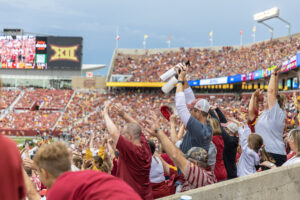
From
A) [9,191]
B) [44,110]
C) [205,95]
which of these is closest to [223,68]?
[205,95]

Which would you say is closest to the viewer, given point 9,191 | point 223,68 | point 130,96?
point 9,191

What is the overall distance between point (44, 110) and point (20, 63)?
527 inches

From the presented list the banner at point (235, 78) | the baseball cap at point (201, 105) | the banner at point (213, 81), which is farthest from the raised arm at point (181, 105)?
the banner at point (213, 81)

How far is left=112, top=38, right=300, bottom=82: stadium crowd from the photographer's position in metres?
39.2

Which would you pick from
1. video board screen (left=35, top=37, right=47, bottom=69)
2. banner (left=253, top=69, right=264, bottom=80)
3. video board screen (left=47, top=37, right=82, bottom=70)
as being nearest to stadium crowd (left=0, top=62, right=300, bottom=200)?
banner (left=253, top=69, right=264, bottom=80)

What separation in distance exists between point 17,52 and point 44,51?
4.82m

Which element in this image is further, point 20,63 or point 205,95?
point 20,63

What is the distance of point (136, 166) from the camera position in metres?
3.75

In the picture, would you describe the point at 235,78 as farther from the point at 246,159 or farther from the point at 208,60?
the point at 246,159

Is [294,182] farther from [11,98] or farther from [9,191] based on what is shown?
[11,98]

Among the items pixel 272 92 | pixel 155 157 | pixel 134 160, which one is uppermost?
pixel 272 92

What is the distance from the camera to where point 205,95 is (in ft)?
157

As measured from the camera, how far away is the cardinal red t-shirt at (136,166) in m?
3.64

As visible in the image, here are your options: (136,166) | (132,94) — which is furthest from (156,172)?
(132,94)
